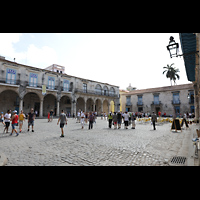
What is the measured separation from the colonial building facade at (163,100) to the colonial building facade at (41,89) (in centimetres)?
738

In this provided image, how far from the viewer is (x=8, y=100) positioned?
2217 cm

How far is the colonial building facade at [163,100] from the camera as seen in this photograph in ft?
92.3

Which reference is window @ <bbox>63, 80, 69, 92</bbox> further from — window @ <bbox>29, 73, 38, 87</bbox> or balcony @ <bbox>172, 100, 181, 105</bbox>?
balcony @ <bbox>172, 100, 181, 105</bbox>

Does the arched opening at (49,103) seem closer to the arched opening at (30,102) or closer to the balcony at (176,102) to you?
the arched opening at (30,102)

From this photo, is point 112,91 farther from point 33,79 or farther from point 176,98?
point 33,79

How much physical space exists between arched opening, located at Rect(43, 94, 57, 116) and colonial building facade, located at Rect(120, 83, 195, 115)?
21.2m

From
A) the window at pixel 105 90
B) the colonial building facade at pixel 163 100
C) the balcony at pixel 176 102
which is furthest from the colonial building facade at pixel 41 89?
the balcony at pixel 176 102

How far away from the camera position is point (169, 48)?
4922 millimetres

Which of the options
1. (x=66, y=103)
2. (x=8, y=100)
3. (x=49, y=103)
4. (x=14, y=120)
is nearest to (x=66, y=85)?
(x=66, y=103)

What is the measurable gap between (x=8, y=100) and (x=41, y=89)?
578 centimetres
